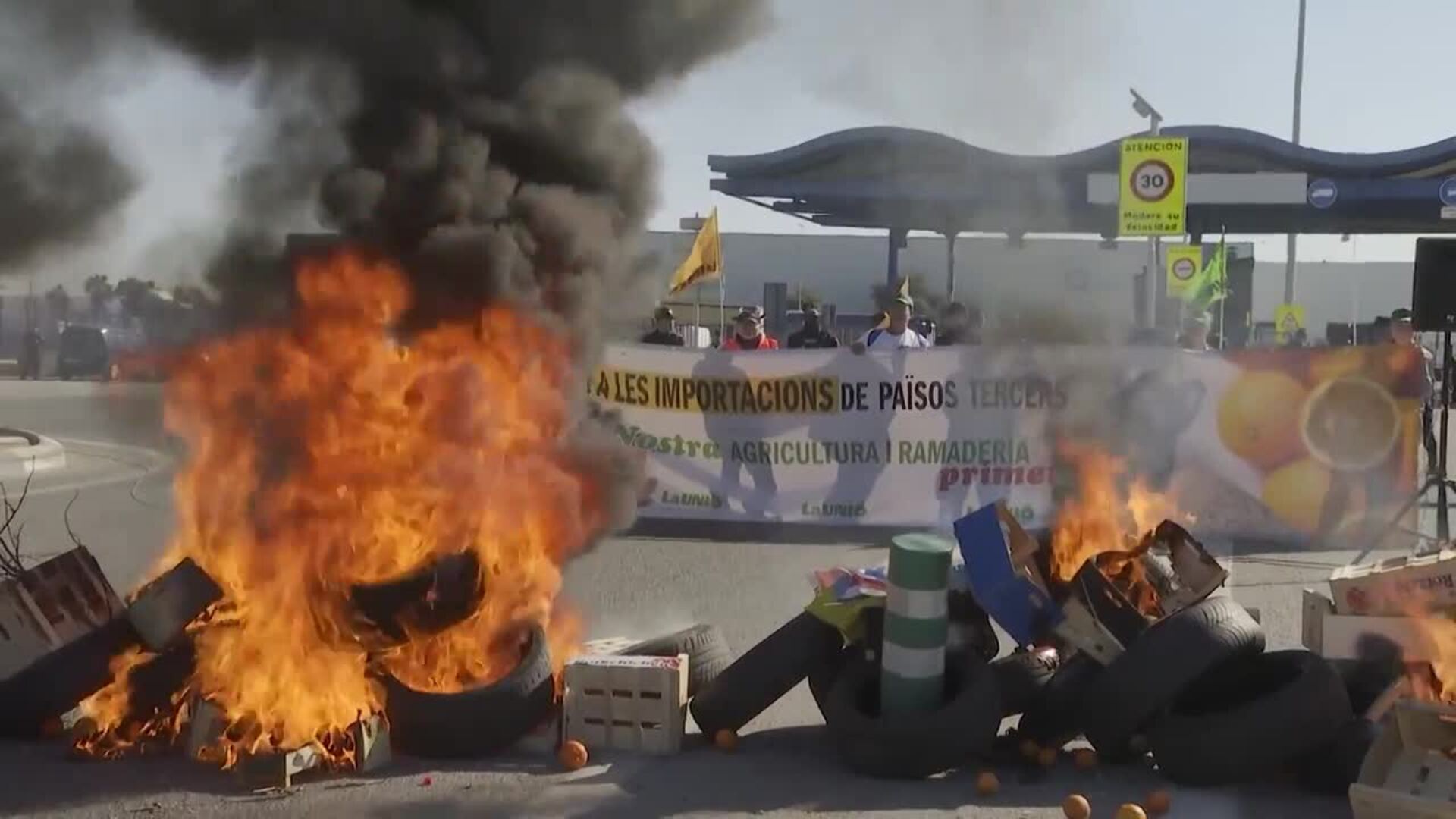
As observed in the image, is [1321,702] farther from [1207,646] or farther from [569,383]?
[569,383]

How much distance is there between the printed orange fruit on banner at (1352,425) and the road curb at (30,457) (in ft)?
38.9

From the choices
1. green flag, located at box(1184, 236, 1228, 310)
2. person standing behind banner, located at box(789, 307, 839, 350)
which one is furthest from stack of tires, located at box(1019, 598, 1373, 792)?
green flag, located at box(1184, 236, 1228, 310)

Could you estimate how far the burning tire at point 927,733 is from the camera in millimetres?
4895

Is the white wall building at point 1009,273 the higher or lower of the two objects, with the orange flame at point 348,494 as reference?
higher

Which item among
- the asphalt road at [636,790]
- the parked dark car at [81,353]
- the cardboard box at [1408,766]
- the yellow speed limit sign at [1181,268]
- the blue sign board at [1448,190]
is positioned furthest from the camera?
the parked dark car at [81,353]

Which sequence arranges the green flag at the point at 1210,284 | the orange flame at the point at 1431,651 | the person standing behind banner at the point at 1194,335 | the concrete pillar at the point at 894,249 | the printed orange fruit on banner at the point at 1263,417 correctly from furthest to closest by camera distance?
the concrete pillar at the point at 894,249
the green flag at the point at 1210,284
the person standing behind banner at the point at 1194,335
the printed orange fruit on banner at the point at 1263,417
the orange flame at the point at 1431,651

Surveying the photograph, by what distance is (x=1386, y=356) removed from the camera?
413 inches

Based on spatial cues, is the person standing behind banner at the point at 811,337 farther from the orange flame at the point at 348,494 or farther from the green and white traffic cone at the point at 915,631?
the green and white traffic cone at the point at 915,631

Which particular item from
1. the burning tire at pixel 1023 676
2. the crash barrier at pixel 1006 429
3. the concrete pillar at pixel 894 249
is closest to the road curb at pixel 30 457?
the crash barrier at pixel 1006 429

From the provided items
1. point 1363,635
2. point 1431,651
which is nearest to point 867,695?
point 1363,635

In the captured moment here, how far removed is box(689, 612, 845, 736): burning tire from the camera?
5391mm

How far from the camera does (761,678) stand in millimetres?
5391

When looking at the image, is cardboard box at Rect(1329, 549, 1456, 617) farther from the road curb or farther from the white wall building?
the road curb

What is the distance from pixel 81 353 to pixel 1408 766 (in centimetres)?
2813
